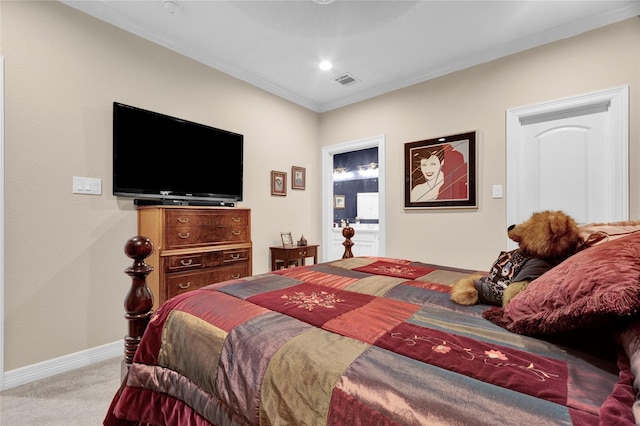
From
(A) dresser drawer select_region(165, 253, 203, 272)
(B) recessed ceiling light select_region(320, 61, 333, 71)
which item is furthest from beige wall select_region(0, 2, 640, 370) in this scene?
(B) recessed ceiling light select_region(320, 61, 333, 71)

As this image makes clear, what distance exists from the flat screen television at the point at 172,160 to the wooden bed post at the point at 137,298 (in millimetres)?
1553

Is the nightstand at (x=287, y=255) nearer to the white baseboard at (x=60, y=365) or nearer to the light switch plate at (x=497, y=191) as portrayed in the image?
the white baseboard at (x=60, y=365)

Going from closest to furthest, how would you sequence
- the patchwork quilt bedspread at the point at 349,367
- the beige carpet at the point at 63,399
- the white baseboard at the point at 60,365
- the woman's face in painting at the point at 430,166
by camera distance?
the patchwork quilt bedspread at the point at 349,367
the beige carpet at the point at 63,399
the white baseboard at the point at 60,365
the woman's face in painting at the point at 430,166

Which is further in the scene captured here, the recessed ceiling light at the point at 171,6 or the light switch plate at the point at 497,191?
the light switch plate at the point at 497,191

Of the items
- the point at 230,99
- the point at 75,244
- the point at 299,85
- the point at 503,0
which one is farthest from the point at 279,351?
the point at 299,85

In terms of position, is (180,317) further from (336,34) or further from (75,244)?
(336,34)

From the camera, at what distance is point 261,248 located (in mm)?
3631

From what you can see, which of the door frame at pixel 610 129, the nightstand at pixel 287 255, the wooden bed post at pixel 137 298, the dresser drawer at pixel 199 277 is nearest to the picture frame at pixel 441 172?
the door frame at pixel 610 129

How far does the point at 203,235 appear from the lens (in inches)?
102

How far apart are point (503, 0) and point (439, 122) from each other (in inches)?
48.7

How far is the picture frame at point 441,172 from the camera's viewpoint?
3111 mm

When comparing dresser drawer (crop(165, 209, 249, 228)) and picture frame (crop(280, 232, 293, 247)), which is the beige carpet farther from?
picture frame (crop(280, 232, 293, 247))

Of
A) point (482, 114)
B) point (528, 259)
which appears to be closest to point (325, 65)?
point (482, 114)

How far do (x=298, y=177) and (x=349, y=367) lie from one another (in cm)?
358
